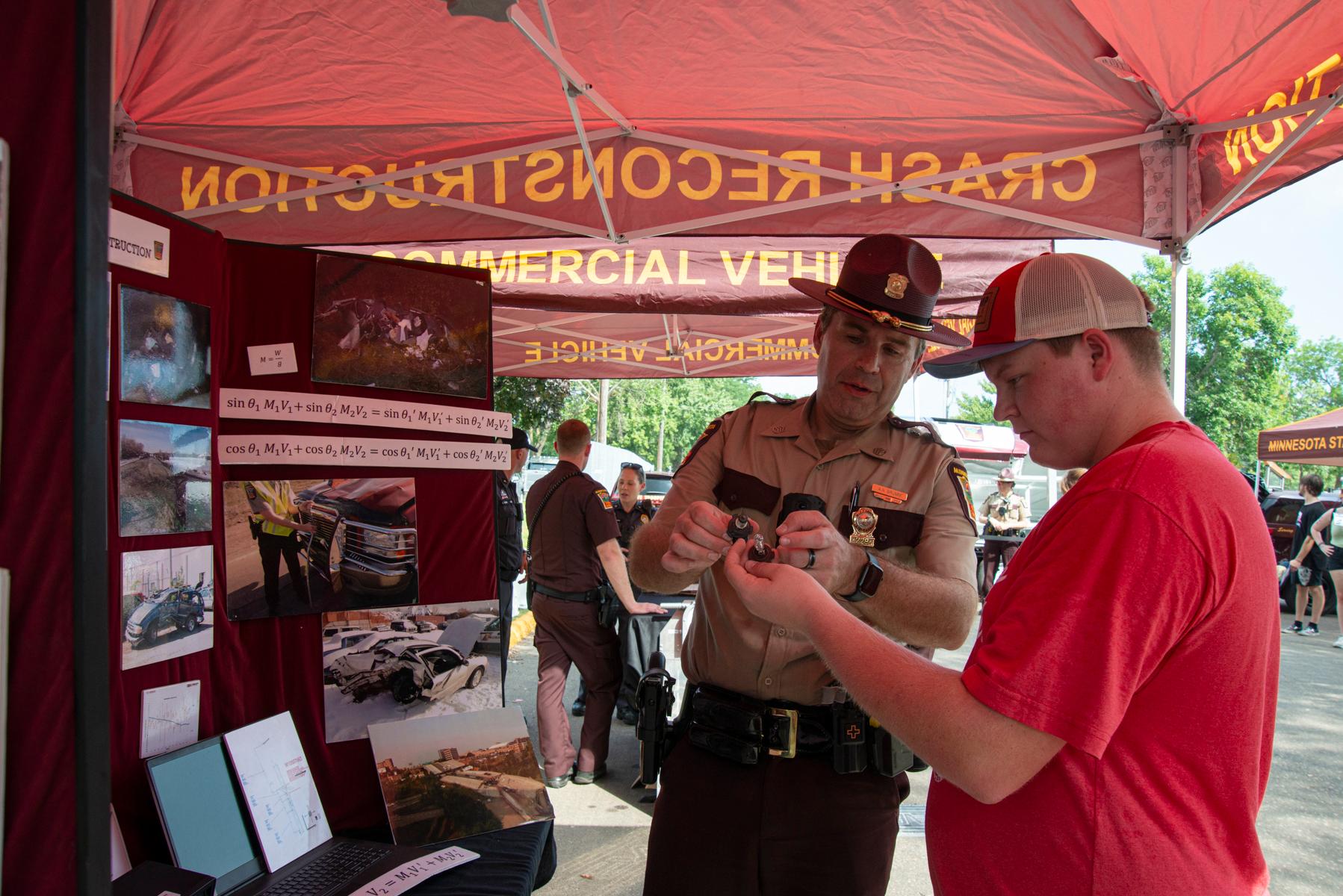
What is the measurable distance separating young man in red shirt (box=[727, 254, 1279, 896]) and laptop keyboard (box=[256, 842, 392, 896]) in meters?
1.12

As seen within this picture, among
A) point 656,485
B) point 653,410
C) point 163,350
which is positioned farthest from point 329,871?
point 653,410

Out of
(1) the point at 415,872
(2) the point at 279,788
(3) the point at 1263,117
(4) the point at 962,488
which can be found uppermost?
(3) the point at 1263,117

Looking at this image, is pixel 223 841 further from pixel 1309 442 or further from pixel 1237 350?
pixel 1237 350

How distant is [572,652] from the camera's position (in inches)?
204

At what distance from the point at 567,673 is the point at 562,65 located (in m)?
3.45

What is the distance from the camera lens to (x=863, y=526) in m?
2.11

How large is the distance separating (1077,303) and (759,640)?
1.09m

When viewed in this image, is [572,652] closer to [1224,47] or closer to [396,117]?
[396,117]

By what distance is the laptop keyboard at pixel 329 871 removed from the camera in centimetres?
163

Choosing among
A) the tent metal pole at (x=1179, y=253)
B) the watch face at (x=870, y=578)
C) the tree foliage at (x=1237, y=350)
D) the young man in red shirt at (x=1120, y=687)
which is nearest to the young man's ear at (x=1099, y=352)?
the young man in red shirt at (x=1120, y=687)

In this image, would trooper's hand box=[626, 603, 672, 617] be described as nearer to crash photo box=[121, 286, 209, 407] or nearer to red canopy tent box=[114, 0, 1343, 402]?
red canopy tent box=[114, 0, 1343, 402]

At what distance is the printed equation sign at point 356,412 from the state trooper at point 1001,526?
12.1 m

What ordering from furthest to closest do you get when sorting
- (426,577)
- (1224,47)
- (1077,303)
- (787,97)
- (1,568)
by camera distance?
(787,97), (1224,47), (426,577), (1077,303), (1,568)

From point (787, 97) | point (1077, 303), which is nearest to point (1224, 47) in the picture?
point (787, 97)
